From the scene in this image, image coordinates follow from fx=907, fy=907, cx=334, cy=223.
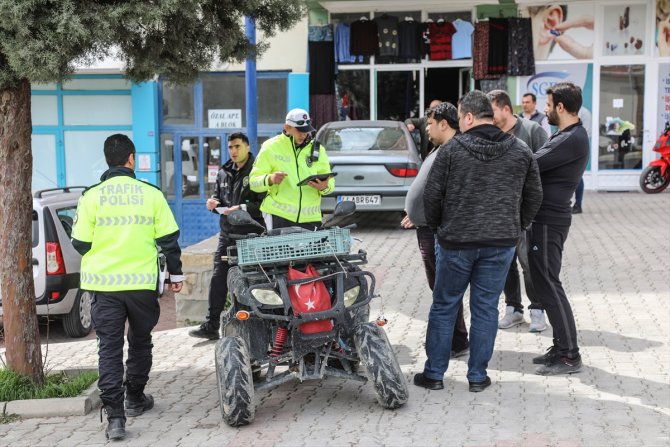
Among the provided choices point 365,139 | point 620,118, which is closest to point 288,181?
point 365,139

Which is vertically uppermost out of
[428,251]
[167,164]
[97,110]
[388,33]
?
[388,33]

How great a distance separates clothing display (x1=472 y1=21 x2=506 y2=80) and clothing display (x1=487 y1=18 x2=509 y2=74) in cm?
7

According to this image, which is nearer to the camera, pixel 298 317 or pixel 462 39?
pixel 298 317

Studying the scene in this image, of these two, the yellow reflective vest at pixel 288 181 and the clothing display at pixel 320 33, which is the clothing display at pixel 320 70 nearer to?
the clothing display at pixel 320 33

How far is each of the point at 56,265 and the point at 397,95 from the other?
10.6 meters

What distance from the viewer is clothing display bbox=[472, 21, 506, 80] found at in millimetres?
17828

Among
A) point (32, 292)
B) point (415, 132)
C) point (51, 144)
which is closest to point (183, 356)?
point (32, 292)

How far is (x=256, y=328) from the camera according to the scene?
18.8ft

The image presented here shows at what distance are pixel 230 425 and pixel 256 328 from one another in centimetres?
64

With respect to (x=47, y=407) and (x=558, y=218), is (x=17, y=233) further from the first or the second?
(x=558, y=218)

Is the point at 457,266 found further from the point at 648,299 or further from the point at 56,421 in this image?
the point at 648,299

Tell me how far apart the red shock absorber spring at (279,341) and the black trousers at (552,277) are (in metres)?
1.90

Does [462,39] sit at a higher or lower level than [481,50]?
higher

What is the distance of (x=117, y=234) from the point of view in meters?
5.32
